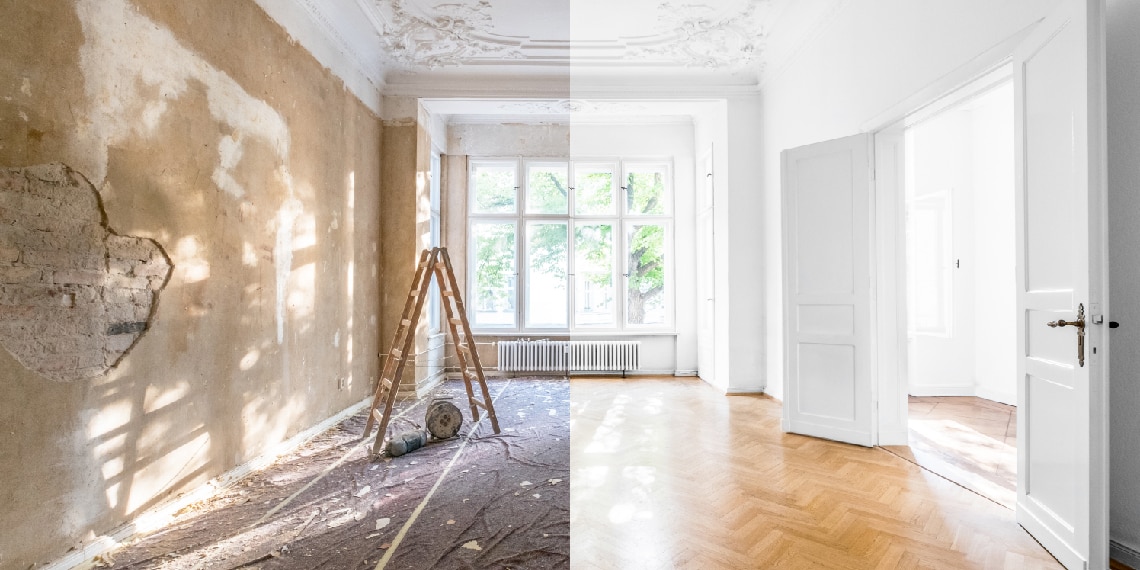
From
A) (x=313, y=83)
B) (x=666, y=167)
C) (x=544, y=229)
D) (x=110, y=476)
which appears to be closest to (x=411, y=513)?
(x=110, y=476)

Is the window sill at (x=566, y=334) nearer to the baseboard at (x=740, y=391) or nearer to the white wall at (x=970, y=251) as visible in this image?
the baseboard at (x=740, y=391)

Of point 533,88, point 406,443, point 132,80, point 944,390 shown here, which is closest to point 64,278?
point 132,80

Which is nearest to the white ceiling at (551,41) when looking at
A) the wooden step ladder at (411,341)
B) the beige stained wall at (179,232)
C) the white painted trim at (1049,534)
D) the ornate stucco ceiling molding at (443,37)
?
the ornate stucco ceiling molding at (443,37)

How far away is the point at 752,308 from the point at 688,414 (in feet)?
5.17

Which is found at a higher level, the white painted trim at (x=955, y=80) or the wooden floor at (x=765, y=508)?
the white painted trim at (x=955, y=80)

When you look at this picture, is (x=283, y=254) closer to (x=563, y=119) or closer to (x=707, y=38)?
(x=707, y=38)

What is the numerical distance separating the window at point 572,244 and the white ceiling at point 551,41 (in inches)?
65.3

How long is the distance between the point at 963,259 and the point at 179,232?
6.99 meters

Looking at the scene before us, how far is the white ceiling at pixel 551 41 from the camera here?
445cm

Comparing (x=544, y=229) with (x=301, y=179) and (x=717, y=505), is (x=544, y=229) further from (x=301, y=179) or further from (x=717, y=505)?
(x=717, y=505)

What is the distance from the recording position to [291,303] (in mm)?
3820

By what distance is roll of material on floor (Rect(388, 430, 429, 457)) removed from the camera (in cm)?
357

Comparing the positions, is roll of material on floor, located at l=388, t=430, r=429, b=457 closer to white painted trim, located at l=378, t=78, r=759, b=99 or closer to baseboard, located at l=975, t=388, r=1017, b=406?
white painted trim, located at l=378, t=78, r=759, b=99

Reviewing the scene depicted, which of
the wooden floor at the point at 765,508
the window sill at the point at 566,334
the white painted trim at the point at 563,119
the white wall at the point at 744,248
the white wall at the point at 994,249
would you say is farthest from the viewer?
the window sill at the point at 566,334
